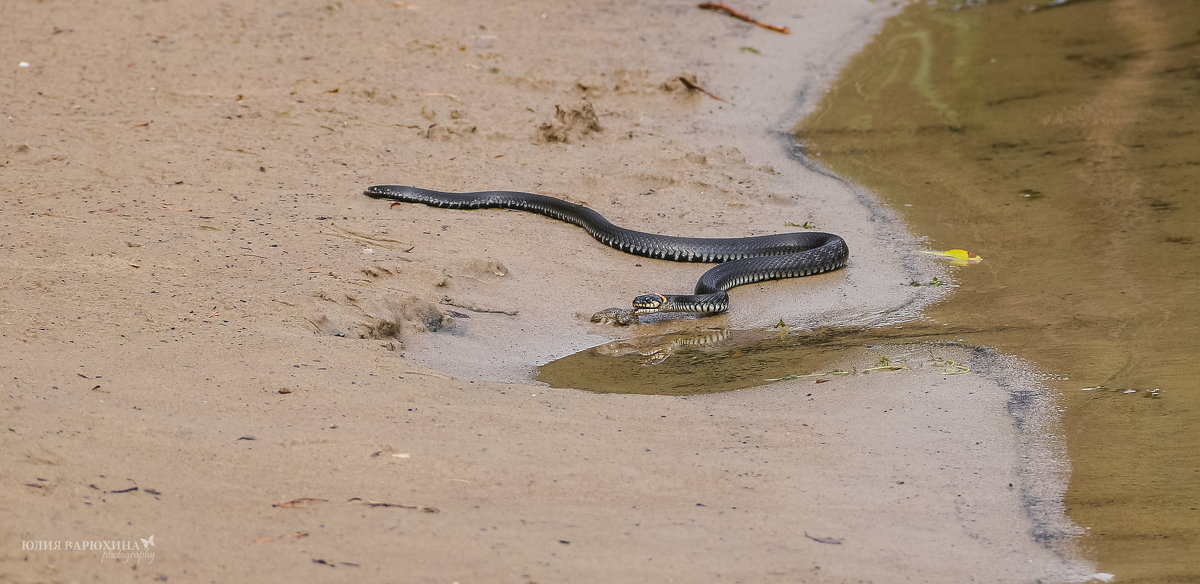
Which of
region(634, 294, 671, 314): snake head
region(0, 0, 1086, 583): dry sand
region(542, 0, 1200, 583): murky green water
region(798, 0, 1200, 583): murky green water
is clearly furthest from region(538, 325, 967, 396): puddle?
region(798, 0, 1200, 583): murky green water

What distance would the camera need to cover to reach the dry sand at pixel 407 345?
4.30 metres

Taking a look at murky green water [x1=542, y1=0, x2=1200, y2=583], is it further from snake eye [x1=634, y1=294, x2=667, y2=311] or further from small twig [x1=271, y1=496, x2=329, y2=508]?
small twig [x1=271, y1=496, x2=329, y2=508]

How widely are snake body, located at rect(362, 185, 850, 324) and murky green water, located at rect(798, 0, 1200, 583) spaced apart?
51.4 inches

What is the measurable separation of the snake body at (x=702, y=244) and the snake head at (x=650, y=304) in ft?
1.75

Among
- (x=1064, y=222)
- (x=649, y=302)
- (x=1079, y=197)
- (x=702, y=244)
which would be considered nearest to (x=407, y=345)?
(x=649, y=302)

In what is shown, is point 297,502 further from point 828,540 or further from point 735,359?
point 735,359

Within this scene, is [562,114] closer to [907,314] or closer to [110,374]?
[907,314]

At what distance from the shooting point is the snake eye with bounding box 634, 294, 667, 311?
8531 millimetres

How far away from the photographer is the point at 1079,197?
11070 mm

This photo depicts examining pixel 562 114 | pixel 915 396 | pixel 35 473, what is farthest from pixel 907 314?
pixel 35 473

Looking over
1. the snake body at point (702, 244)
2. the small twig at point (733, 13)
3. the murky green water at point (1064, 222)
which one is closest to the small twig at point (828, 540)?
the murky green water at point (1064, 222)

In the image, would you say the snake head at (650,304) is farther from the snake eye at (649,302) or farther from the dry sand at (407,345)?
the dry sand at (407,345)

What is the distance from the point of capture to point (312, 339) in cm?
626

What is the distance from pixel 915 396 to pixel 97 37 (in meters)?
10.7
